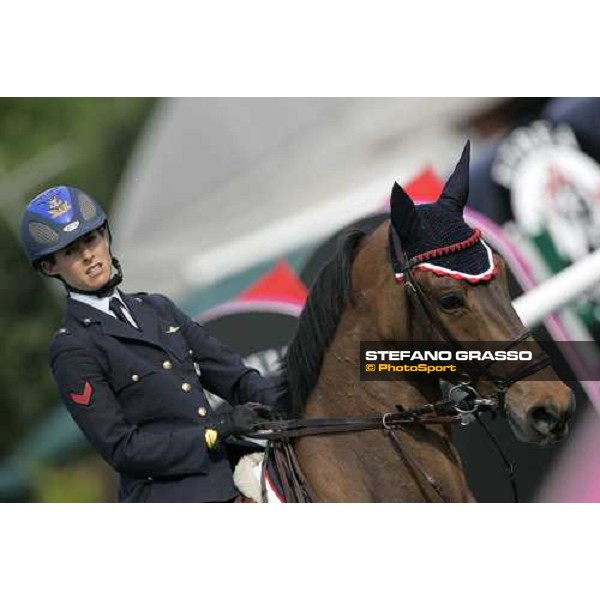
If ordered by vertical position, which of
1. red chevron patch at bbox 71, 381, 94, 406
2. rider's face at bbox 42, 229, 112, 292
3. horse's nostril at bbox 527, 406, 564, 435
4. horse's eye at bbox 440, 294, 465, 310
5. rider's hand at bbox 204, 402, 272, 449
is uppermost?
rider's face at bbox 42, 229, 112, 292

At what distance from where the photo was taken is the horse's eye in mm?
2771

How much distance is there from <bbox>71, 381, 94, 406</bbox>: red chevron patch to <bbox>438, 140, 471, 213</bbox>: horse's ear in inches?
50.9

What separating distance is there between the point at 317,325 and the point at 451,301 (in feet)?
1.45

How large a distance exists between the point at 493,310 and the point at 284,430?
0.78 meters

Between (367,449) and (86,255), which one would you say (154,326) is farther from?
(367,449)

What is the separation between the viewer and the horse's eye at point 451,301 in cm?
277

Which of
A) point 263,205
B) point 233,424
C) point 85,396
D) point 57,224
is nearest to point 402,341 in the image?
point 233,424

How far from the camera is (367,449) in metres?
2.93

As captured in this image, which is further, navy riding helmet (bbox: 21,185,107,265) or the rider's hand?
Answer: navy riding helmet (bbox: 21,185,107,265)

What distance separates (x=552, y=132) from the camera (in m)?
3.99

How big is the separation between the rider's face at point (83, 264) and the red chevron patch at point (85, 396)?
38cm

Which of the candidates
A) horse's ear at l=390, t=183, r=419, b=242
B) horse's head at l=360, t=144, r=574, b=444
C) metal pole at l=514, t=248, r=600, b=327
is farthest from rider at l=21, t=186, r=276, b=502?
metal pole at l=514, t=248, r=600, b=327

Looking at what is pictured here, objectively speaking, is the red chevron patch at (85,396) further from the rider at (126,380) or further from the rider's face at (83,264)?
the rider's face at (83,264)

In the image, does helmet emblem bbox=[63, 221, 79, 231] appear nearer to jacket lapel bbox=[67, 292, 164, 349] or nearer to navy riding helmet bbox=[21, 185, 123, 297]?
navy riding helmet bbox=[21, 185, 123, 297]
